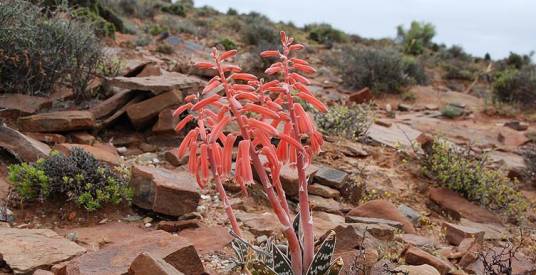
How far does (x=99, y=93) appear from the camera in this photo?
8086 millimetres

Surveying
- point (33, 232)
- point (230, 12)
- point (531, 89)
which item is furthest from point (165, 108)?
point (230, 12)

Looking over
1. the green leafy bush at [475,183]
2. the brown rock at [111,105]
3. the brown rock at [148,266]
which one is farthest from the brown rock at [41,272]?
the green leafy bush at [475,183]

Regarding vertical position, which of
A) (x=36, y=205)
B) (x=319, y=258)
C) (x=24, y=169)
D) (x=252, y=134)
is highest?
(x=252, y=134)

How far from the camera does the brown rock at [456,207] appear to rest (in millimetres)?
6824

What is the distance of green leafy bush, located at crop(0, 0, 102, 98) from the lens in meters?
6.94

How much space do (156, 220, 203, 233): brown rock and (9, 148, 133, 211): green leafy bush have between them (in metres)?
0.55

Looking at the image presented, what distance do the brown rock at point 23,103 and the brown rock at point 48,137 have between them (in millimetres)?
535

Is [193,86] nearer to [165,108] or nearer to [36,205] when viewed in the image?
[165,108]

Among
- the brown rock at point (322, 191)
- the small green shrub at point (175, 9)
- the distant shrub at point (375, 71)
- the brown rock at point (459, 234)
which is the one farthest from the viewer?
the small green shrub at point (175, 9)

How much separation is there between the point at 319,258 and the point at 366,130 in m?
6.13

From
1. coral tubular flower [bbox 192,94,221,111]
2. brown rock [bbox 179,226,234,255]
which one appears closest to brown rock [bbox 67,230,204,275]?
brown rock [bbox 179,226,234,255]

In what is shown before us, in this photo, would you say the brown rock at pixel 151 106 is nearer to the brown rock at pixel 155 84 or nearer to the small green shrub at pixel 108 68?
the brown rock at pixel 155 84

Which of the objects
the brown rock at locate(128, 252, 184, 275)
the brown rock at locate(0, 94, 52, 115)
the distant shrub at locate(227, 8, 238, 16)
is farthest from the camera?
the distant shrub at locate(227, 8, 238, 16)

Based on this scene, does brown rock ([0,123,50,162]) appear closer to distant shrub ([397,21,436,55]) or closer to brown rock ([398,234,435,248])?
brown rock ([398,234,435,248])
